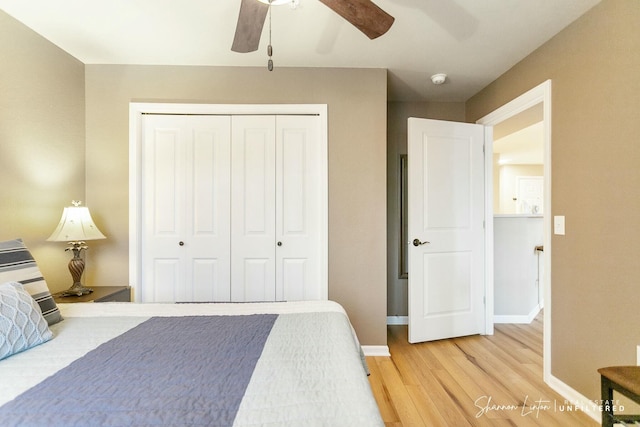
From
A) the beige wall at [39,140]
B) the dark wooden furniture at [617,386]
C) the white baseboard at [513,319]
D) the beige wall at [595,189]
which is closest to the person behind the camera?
the dark wooden furniture at [617,386]

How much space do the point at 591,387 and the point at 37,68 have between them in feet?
13.9

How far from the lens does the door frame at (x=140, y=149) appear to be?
2424mm

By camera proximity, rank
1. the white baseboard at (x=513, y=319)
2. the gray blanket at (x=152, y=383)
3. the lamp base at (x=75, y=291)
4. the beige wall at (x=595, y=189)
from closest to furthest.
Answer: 1. the gray blanket at (x=152, y=383)
2. the beige wall at (x=595, y=189)
3. the lamp base at (x=75, y=291)
4. the white baseboard at (x=513, y=319)

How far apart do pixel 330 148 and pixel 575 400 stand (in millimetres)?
2429

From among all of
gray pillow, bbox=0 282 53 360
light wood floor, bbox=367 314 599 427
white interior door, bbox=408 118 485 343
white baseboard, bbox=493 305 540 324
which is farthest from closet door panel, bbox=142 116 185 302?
white baseboard, bbox=493 305 540 324

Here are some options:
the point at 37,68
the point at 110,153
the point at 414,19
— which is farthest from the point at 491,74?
the point at 37,68

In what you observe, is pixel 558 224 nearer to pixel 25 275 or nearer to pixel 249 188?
pixel 249 188

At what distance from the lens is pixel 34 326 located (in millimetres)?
1148

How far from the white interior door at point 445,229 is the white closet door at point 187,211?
5.63ft

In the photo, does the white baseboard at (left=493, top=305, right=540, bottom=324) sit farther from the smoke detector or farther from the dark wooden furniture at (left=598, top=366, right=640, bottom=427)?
the smoke detector

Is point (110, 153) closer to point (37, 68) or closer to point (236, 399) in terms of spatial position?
point (37, 68)

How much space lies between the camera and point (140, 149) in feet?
8.07

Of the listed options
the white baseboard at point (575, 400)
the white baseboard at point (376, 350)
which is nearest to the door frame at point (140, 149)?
the white baseboard at point (376, 350)

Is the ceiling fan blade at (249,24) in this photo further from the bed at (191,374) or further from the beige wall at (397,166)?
the beige wall at (397,166)
